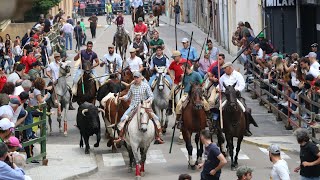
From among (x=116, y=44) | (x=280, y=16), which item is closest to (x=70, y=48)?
(x=116, y=44)

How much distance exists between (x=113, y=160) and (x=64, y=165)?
1.42 metres

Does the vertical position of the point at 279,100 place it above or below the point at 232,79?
below

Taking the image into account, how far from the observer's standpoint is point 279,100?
25219 millimetres

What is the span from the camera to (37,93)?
20109mm

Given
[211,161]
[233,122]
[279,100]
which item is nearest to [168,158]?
[233,122]

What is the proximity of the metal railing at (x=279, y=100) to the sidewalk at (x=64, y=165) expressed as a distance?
5.12 metres

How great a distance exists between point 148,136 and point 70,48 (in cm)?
3282

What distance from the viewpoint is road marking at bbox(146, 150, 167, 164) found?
19.3 m

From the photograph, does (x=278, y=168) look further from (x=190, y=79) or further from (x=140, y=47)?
(x=140, y=47)

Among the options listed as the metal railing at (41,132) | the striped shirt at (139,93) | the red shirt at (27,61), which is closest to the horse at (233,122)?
the striped shirt at (139,93)

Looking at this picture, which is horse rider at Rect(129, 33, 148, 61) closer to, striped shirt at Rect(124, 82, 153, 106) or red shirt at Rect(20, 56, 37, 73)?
red shirt at Rect(20, 56, 37, 73)

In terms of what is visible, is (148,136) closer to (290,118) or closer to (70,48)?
(290,118)

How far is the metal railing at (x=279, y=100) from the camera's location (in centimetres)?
2037

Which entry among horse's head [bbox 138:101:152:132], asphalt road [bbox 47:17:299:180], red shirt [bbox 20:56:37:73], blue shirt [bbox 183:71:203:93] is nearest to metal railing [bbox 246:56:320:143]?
asphalt road [bbox 47:17:299:180]
